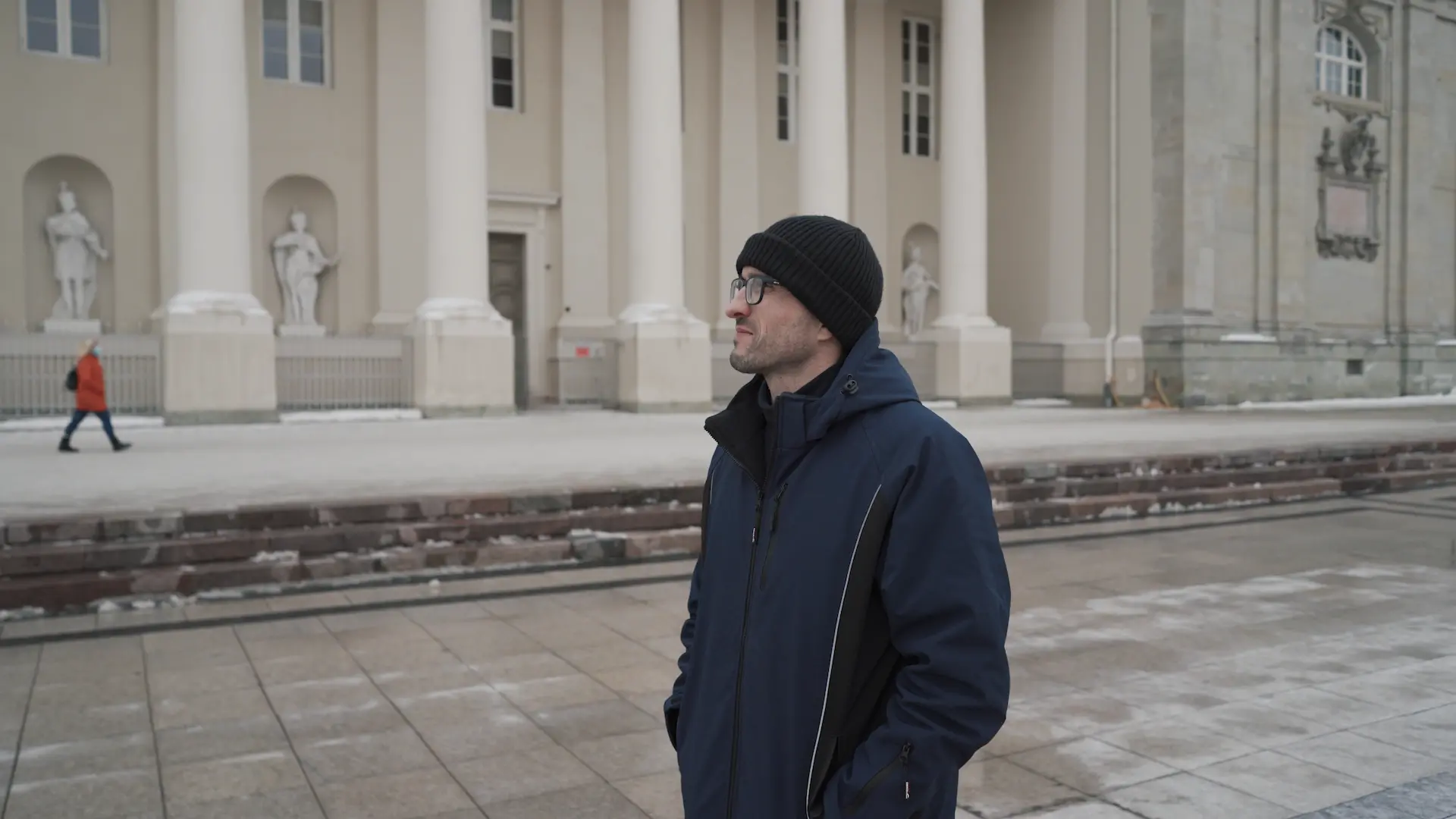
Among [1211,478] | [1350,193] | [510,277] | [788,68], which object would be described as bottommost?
[1211,478]

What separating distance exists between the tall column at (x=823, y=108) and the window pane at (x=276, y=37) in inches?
422

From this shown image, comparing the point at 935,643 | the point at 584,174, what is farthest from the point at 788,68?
the point at 935,643

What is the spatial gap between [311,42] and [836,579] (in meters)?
24.5

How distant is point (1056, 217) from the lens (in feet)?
94.0

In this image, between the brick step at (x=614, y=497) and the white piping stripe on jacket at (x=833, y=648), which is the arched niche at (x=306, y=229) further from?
the white piping stripe on jacket at (x=833, y=648)

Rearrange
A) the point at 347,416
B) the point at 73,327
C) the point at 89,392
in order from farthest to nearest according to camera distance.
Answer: the point at 73,327 < the point at 347,416 < the point at 89,392

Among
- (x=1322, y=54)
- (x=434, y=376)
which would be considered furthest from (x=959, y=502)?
(x=1322, y=54)

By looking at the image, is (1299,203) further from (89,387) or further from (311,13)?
(89,387)

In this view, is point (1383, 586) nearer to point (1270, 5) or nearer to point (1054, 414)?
point (1054, 414)

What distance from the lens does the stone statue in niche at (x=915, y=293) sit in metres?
30.0

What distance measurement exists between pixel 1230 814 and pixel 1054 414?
19.4 meters

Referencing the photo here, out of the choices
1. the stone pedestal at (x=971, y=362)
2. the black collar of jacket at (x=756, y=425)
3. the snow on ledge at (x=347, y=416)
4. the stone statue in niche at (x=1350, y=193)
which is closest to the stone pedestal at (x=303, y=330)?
the snow on ledge at (x=347, y=416)

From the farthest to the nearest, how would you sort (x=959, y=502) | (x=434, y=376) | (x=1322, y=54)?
(x=1322, y=54) < (x=434, y=376) < (x=959, y=502)

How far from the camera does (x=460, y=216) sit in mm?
20234
